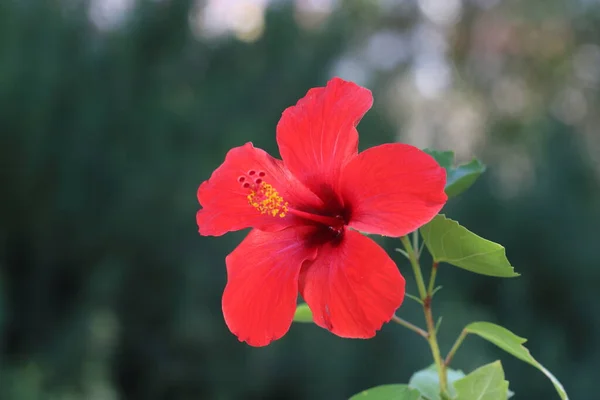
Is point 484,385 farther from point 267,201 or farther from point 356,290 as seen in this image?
point 267,201

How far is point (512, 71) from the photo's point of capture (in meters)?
10.0

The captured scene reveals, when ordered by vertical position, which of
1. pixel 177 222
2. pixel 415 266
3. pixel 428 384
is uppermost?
pixel 415 266

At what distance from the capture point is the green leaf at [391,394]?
627 millimetres

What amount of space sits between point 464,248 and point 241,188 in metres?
0.26

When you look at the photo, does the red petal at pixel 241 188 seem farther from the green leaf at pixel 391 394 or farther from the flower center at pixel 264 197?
the green leaf at pixel 391 394

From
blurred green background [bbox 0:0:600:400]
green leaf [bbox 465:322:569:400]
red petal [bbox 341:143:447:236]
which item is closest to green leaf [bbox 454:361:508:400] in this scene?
green leaf [bbox 465:322:569:400]

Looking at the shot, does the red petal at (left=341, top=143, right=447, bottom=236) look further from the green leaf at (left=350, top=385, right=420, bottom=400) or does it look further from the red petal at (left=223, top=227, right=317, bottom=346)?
the green leaf at (left=350, top=385, right=420, bottom=400)

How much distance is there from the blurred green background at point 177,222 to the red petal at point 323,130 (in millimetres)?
2667

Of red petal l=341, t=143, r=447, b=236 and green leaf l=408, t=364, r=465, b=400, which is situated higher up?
red petal l=341, t=143, r=447, b=236

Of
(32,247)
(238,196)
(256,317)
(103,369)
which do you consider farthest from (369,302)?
(32,247)

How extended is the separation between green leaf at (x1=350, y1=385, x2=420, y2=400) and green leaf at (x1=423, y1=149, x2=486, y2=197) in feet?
0.75

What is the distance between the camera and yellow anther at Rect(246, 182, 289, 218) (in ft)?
2.26

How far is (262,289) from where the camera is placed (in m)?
0.61

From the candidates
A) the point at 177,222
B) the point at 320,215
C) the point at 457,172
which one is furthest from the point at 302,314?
the point at 177,222
